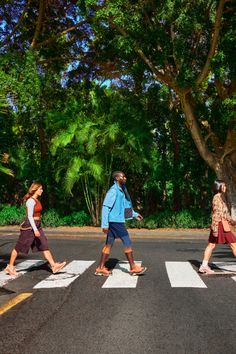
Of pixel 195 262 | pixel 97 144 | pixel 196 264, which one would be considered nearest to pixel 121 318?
pixel 196 264

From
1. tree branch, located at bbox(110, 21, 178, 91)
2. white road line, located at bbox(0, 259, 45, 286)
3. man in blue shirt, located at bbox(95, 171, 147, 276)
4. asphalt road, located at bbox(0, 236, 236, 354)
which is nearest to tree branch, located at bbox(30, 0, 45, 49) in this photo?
tree branch, located at bbox(110, 21, 178, 91)

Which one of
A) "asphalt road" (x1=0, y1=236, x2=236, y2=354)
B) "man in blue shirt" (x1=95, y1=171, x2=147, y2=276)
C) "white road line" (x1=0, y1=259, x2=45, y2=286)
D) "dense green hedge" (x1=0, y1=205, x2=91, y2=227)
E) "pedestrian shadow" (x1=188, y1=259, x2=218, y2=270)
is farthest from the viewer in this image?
"dense green hedge" (x1=0, y1=205, x2=91, y2=227)

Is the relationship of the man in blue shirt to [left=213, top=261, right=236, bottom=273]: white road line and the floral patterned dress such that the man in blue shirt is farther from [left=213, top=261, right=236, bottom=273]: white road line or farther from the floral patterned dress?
[left=213, top=261, right=236, bottom=273]: white road line

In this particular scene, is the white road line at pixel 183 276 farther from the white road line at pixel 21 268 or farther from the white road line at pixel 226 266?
the white road line at pixel 21 268

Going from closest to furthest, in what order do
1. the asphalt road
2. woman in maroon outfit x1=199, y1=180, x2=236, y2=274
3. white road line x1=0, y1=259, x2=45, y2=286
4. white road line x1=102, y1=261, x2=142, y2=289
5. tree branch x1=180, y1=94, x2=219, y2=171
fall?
the asphalt road, white road line x1=102, y1=261, x2=142, y2=289, white road line x1=0, y1=259, x2=45, y2=286, woman in maroon outfit x1=199, y1=180, x2=236, y2=274, tree branch x1=180, y1=94, x2=219, y2=171

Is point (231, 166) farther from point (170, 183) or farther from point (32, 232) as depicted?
point (32, 232)

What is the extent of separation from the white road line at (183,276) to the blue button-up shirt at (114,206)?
1.41 meters

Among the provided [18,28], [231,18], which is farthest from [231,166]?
[18,28]

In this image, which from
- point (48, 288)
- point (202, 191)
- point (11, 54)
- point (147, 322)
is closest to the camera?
point (147, 322)

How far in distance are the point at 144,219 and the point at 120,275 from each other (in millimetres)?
13361

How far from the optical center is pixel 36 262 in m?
12.3

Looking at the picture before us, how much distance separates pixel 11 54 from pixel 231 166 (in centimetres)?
935

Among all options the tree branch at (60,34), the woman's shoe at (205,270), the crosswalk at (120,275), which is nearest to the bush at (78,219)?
the tree branch at (60,34)

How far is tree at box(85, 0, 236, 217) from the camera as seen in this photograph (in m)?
17.9
